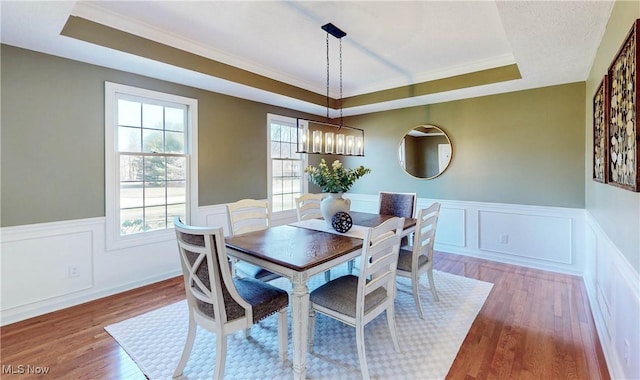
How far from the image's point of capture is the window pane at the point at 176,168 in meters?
3.57

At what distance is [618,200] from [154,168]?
408cm

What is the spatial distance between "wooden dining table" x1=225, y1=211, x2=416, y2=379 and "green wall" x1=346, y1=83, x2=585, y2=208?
2.13 metres

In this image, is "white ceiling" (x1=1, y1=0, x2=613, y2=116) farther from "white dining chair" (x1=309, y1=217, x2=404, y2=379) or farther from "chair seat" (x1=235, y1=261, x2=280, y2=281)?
"chair seat" (x1=235, y1=261, x2=280, y2=281)

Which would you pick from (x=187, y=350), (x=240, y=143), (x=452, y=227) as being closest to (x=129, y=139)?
(x=240, y=143)

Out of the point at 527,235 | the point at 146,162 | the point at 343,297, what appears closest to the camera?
the point at 343,297

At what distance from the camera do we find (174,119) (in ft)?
11.8

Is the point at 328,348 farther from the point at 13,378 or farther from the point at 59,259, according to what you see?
the point at 59,259

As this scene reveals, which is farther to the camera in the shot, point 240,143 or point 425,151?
point 425,151

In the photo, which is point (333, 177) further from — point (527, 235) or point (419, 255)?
point (527, 235)

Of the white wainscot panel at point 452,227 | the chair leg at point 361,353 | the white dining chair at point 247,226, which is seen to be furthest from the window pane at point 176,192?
the white wainscot panel at point 452,227

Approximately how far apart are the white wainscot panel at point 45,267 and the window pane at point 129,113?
1.20m

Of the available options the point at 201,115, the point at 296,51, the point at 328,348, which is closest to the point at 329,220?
the point at 328,348

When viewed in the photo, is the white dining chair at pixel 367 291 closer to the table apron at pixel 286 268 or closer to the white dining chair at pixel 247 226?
the table apron at pixel 286 268

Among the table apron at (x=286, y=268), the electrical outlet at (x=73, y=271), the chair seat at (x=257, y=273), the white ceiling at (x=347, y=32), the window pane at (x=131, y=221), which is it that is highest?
the white ceiling at (x=347, y=32)
